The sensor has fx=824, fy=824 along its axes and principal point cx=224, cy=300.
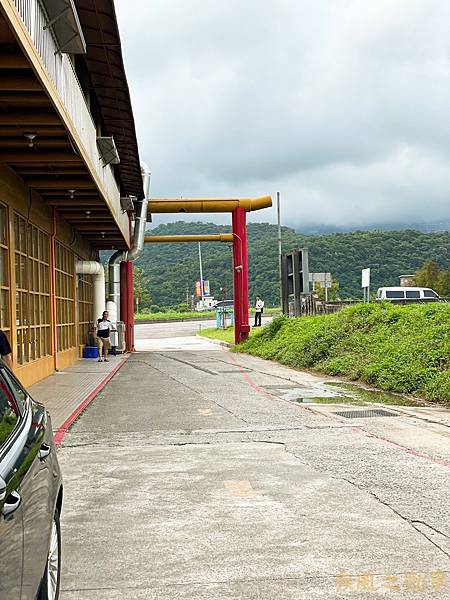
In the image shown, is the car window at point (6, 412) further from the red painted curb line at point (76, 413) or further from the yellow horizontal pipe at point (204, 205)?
the yellow horizontal pipe at point (204, 205)

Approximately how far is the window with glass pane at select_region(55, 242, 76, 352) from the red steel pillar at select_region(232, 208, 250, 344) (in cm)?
952

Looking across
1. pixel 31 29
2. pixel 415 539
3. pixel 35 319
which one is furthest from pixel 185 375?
pixel 415 539

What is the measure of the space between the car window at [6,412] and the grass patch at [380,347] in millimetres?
11233

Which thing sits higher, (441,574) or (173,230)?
(173,230)

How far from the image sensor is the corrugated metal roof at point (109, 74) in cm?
1294

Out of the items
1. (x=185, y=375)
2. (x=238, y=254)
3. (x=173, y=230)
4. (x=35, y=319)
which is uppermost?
(x=173, y=230)

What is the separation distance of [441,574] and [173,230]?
365 ft

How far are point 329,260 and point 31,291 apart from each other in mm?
55820

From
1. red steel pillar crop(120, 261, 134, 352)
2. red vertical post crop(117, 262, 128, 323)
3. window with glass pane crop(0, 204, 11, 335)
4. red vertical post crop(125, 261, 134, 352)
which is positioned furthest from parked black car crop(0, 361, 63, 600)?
red vertical post crop(117, 262, 128, 323)

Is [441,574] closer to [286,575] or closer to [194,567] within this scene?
[286,575]

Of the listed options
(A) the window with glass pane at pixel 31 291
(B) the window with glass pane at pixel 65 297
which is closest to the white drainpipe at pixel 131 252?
(B) the window with glass pane at pixel 65 297

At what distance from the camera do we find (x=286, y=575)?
4.67m

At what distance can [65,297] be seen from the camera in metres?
24.2

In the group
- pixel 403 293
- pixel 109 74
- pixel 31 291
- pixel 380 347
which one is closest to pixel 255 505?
pixel 109 74
